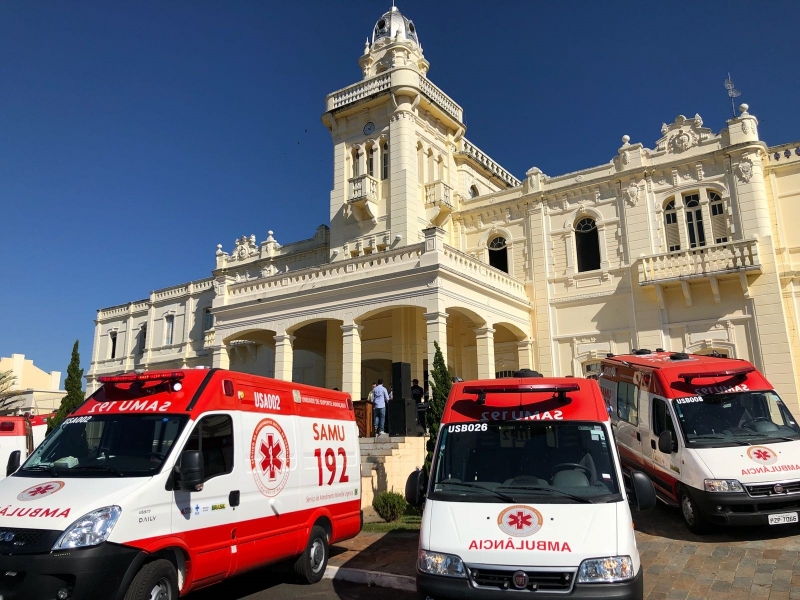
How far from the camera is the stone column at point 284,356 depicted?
66.8 ft

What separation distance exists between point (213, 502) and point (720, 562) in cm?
624

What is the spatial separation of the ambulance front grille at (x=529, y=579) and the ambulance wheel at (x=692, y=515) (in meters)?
5.17

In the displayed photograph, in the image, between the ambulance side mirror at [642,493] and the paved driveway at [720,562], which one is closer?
the ambulance side mirror at [642,493]

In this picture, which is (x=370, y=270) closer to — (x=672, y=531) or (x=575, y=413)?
(x=672, y=531)

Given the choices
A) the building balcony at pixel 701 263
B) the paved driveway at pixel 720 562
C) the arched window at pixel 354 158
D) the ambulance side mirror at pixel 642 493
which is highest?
the arched window at pixel 354 158

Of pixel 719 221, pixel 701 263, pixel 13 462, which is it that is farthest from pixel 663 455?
pixel 719 221

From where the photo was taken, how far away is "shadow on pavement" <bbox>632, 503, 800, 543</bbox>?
871cm

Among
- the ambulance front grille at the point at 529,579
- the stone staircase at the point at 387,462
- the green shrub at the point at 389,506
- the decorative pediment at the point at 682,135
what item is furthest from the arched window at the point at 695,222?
the ambulance front grille at the point at 529,579

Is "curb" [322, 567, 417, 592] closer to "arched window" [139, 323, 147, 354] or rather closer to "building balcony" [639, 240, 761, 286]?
"building balcony" [639, 240, 761, 286]

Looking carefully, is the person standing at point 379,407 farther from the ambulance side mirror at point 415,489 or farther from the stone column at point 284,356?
the ambulance side mirror at point 415,489

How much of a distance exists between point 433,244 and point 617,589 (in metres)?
13.9

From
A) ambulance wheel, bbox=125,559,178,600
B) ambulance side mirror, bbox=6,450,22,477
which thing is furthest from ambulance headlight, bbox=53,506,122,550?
ambulance side mirror, bbox=6,450,22,477

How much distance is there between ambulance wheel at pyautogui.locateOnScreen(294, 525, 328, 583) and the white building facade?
9.86m

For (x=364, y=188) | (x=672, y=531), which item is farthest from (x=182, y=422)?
(x=364, y=188)
